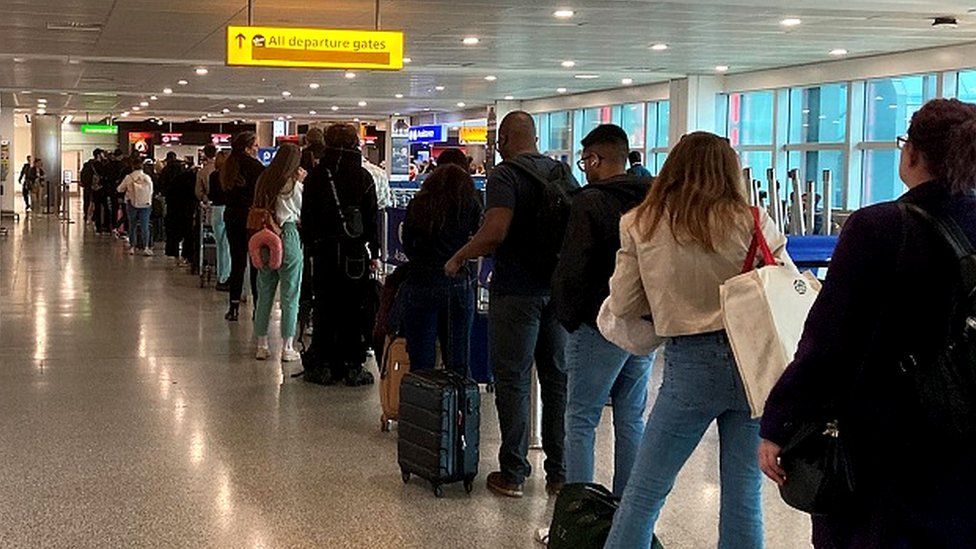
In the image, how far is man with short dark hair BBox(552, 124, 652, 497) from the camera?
13.9ft

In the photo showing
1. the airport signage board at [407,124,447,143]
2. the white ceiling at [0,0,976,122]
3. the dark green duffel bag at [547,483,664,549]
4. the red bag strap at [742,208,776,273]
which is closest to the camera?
the red bag strap at [742,208,776,273]

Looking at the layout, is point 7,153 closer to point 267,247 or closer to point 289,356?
point 289,356

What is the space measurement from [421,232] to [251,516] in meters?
1.80

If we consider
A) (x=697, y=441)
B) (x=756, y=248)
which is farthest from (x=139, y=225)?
(x=756, y=248)

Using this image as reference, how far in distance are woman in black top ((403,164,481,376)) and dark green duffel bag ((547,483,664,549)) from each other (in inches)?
83.2

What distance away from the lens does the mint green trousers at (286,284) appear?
8.70 meters

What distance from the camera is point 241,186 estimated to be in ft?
36.4

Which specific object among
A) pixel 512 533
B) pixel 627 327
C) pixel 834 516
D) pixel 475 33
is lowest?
pixel 512 533

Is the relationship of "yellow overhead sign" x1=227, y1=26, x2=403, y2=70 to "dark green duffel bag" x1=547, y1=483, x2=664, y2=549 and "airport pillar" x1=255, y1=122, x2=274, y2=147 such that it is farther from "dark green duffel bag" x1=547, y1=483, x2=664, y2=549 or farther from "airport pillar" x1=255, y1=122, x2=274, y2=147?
"airport pillar" x1=255, y1=122, x2=274, y2=147

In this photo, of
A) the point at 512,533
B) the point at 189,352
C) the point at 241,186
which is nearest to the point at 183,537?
the point at 512,533

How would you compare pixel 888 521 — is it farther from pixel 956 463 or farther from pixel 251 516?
pixel 251 516

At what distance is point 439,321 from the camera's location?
633cm

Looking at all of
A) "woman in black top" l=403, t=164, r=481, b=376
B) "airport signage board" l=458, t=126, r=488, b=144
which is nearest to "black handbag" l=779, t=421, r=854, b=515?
"woman in black top" l=403, t=164, r=481, b=376

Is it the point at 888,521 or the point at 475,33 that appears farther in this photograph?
the point at 475,33
